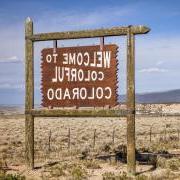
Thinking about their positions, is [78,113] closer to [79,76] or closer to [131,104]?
[79,76]

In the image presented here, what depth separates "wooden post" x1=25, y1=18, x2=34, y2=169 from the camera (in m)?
14.8

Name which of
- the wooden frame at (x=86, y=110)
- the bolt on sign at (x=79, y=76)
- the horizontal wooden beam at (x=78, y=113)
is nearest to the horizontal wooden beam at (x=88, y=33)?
the wooden frame at (x=86, y=110)

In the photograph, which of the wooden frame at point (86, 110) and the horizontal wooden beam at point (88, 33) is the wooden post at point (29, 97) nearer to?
the wooden frame at point (86, 110)

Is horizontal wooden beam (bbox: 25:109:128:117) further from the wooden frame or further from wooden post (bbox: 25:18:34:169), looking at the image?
wooden post (bbox: 25:18:34:169)

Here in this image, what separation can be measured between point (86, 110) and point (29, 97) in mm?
1896

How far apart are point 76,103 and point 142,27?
9.59 feet

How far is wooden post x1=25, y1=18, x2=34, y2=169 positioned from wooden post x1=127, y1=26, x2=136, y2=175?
305cm

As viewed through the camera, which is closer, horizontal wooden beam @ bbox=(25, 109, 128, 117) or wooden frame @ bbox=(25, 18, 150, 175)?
wooden frame @ bbox=(25, 18, 150, 175)

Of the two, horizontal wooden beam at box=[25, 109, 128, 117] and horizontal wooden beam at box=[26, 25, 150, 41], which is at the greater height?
horizontal wooden beam at box=[26, 25, 150, 41]

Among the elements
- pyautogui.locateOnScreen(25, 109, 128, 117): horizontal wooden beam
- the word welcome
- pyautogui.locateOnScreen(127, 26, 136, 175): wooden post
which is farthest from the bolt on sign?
pyautogui.locateOnScreen(127, 26, 136, 175): wooden post

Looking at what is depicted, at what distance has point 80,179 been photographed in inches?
502

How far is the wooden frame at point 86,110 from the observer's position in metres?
13.4

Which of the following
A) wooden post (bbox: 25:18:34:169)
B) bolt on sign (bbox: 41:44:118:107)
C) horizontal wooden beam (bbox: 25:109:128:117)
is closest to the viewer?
horizontal wooden beam (bbox: 25:109:128:117)

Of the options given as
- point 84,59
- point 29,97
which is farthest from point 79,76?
point 29,97
